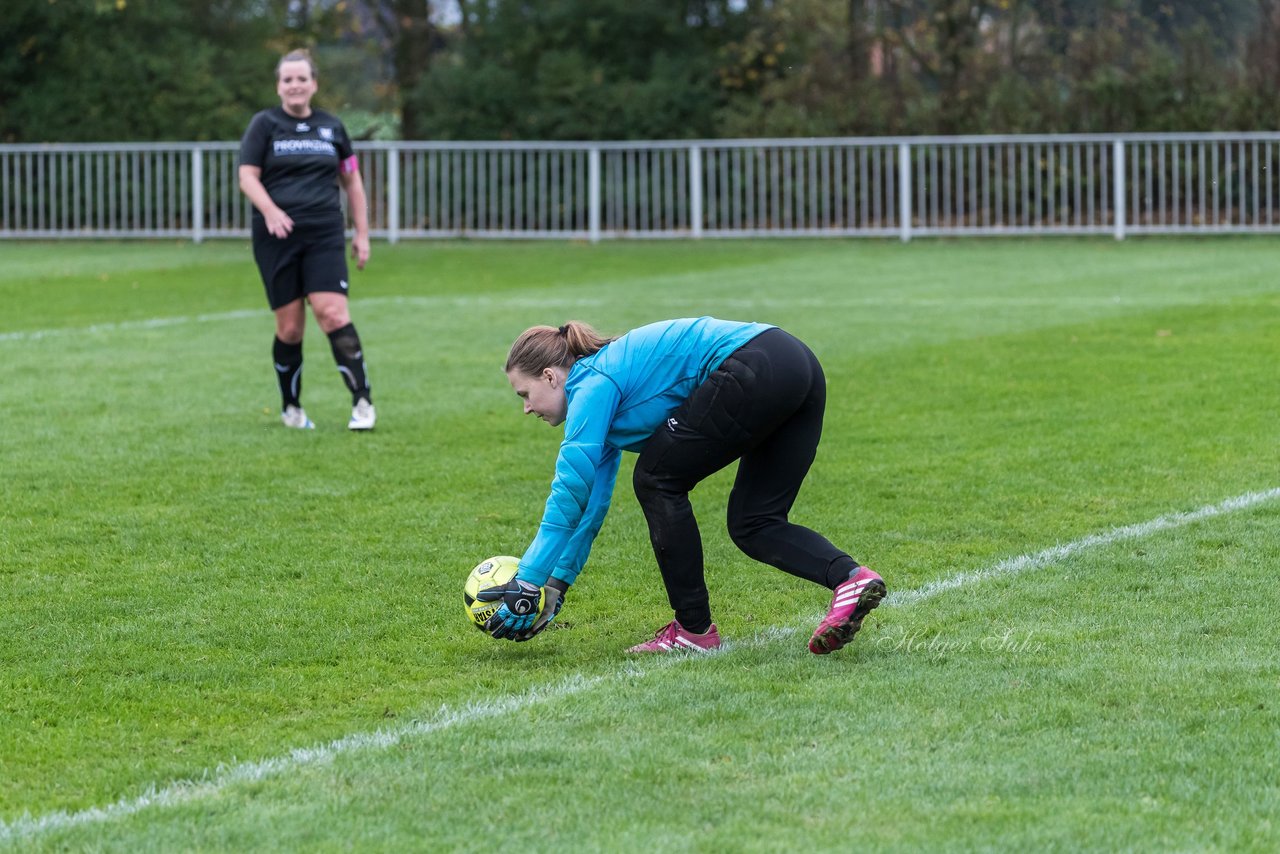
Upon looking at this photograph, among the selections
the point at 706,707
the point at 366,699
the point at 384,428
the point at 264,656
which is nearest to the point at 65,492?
the point at 384,428

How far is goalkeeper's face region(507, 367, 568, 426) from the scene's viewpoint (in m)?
4.74

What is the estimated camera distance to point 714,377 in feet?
15.9

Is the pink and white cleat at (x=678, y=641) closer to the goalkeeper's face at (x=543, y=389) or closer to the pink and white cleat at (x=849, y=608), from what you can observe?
the pink and white cleat at (x=849, y=608)

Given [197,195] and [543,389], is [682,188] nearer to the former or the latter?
[197,195]

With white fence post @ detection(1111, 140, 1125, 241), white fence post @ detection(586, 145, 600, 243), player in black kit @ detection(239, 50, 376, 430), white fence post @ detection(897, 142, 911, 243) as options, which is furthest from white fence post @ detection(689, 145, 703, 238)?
player in black kit @ detection(239, 50, 376, 430)

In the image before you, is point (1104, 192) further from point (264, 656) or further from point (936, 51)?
point (264, 656)

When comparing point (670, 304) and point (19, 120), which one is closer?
point (670, 304)

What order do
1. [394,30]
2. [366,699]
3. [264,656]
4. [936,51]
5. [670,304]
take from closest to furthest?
[366,699] < [264,656] < [670,304] < [936,51] < [394,30]

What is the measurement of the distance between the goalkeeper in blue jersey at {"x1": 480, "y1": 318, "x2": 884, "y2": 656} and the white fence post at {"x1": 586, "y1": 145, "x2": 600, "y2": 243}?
1939cm

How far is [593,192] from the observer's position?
79.8ft

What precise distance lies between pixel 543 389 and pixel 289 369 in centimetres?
493

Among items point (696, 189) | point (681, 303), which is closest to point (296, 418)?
point (681, 303)

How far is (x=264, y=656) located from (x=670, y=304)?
1074 cm

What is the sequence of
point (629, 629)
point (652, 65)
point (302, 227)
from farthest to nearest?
point (652, 65) < point (302, 227) < point (629, 629)
